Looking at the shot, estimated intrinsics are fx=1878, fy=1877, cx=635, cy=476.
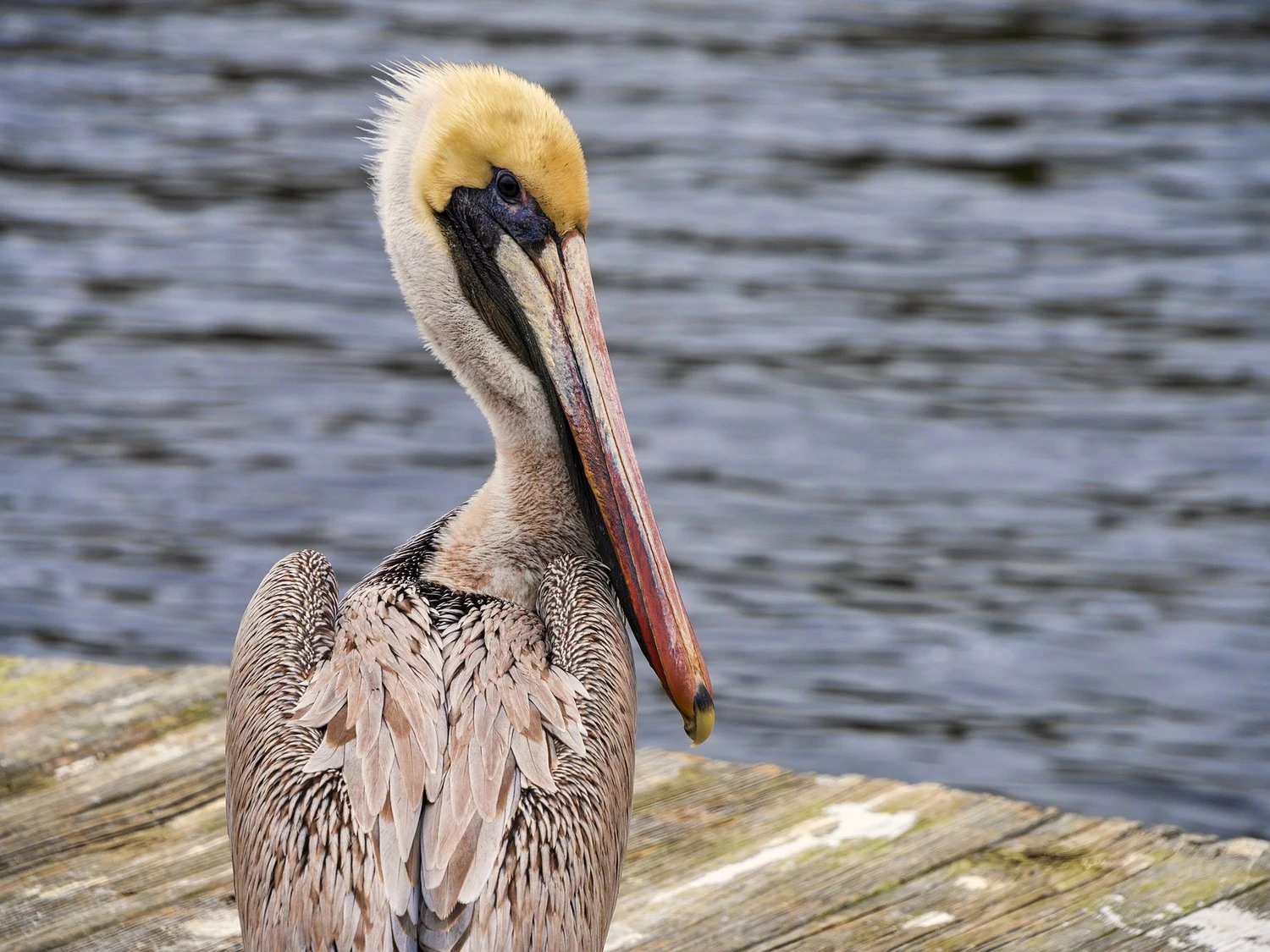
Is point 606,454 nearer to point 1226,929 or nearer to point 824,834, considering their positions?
point 824,834

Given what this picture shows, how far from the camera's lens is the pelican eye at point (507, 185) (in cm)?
342

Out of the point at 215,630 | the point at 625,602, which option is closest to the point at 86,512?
the point at 215,630

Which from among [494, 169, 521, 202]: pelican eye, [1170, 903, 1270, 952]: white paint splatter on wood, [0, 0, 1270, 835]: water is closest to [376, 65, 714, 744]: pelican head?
[494, 169, 521, 202]: pelican eye

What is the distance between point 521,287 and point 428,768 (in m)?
1.08

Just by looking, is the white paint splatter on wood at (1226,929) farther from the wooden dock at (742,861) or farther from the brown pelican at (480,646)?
the brown pelican at (480,646)

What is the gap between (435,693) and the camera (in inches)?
113

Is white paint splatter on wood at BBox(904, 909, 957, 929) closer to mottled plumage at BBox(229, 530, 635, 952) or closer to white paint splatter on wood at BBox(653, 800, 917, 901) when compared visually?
white paint splatter on wood at BBox(653, 800, 917, 901)

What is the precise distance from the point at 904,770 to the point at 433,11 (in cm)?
894

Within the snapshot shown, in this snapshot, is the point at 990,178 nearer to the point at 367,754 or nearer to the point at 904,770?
the point at 904,770

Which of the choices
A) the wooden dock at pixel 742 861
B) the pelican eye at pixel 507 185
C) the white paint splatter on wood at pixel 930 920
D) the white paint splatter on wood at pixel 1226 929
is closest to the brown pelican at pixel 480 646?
the pelican eye at pixel 507 185

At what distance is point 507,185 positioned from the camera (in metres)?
3.43

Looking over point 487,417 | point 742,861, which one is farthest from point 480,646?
point 742,861

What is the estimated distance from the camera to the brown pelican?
267 cm

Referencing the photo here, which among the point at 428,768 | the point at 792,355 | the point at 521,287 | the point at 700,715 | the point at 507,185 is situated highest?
the point at 507,185
